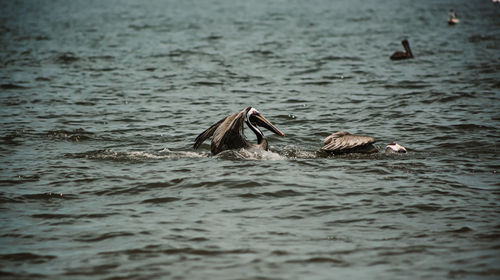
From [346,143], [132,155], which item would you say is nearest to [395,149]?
[346,143]

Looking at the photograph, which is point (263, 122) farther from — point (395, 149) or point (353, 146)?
point (395, 149)

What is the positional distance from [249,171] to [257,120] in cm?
169

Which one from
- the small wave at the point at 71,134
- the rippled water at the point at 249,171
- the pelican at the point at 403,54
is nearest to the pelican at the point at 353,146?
the rippled water at the point at 249,171

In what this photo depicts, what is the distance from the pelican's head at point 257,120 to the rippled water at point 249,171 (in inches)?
22.6

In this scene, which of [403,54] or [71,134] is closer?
[71,134]

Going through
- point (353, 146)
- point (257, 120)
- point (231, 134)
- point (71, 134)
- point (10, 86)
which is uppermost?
point (10, 86)

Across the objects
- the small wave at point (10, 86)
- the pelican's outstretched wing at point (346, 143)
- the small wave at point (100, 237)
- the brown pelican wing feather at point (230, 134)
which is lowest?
the small wave at point (100, 237)

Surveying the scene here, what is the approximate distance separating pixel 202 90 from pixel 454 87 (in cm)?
803

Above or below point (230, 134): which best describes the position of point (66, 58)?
above

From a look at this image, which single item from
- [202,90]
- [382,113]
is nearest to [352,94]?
[382,113]

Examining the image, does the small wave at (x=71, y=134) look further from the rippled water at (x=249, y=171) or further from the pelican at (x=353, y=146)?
the pelican at (x=353, y=146)

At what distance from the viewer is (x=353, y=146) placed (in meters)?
11.3

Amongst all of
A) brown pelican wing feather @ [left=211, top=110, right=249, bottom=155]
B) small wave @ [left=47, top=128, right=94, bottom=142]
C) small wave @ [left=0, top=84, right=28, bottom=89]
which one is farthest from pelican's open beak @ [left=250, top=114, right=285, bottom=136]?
small wave @ [left=0, top=84, right=28, bottom=89]

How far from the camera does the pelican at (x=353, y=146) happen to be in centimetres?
1135
